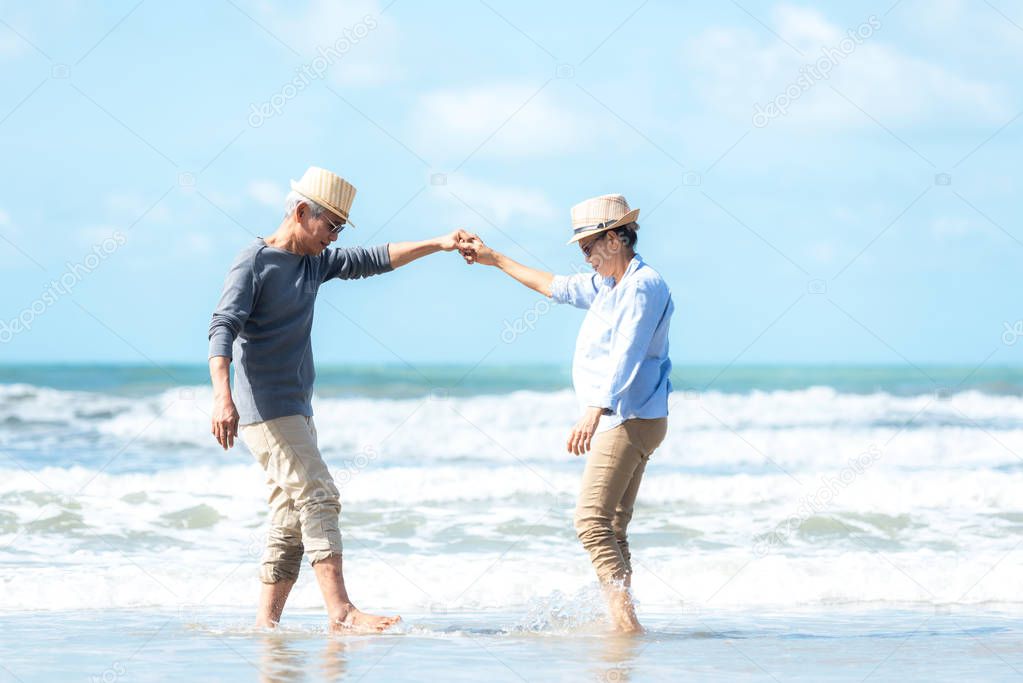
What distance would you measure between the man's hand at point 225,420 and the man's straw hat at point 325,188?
2.87ft

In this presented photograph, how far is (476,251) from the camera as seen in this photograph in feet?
16.9

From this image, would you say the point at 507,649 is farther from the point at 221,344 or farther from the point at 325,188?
the point at 325,188

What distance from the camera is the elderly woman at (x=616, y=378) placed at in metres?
4.49

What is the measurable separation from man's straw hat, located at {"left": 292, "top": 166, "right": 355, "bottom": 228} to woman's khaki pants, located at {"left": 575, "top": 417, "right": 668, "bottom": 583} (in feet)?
4.54

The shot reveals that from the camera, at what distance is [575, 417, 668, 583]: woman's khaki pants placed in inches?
181

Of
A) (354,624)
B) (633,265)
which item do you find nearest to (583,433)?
(633,265)

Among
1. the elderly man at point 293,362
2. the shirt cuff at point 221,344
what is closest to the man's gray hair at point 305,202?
the elderly man at point 293,362

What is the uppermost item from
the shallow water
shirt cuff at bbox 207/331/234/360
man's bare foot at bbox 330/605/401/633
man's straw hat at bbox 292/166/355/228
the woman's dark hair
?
man's straw hat at bbox 292/166/355/228

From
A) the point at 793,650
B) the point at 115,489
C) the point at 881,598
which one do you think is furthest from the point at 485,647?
the point at 115,489

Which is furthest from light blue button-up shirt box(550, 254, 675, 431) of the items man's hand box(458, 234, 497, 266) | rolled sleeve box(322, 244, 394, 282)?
rolled sleeve box(322, 244, 394, 282)

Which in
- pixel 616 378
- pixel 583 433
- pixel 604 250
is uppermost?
pixel 604 250

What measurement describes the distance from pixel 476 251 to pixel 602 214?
0.76 m

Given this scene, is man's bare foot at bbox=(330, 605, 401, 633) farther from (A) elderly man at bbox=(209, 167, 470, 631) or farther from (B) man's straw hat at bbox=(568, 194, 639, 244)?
(B) man's straw hat at bbox=(568, 194, 639, 244)

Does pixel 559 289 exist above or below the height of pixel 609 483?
above
